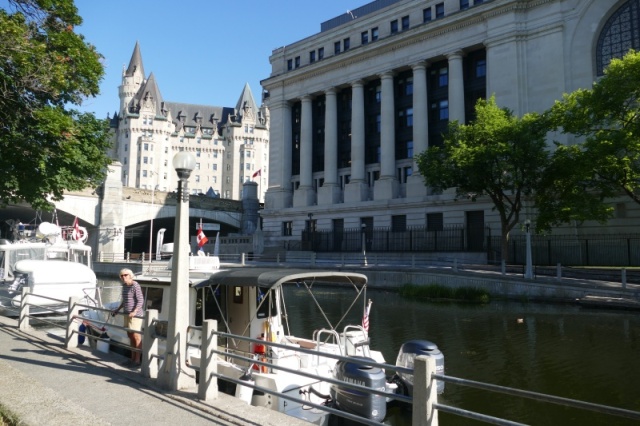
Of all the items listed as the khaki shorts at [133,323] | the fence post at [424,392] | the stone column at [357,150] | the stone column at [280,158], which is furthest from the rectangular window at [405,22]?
the fence post at [424,392]

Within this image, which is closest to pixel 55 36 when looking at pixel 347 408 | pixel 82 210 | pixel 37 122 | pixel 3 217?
pixel 37 122

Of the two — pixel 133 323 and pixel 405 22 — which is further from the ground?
pixel 405 22

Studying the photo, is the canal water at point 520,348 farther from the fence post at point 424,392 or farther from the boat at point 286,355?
the fence post at point 424,392

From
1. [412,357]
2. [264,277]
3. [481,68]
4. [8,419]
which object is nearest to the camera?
[8,419]

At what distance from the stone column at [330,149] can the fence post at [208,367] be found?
49.9 meters

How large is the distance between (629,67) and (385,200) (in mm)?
28248

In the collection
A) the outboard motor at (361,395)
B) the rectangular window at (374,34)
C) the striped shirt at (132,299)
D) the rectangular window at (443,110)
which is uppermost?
the rectangular window at (374,34)

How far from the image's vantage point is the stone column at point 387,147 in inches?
2061

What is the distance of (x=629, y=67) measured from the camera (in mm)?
25938

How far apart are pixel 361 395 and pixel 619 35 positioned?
43138mm

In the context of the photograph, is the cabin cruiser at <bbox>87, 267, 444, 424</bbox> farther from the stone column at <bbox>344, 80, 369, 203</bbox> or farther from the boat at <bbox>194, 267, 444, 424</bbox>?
the stone column at <bbox>344, 80, 369, 203</bbox>

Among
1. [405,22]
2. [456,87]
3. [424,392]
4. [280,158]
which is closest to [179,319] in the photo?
[424,392]

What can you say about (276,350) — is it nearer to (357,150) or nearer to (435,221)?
(435,221)

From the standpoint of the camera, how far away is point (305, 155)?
61156 mm
